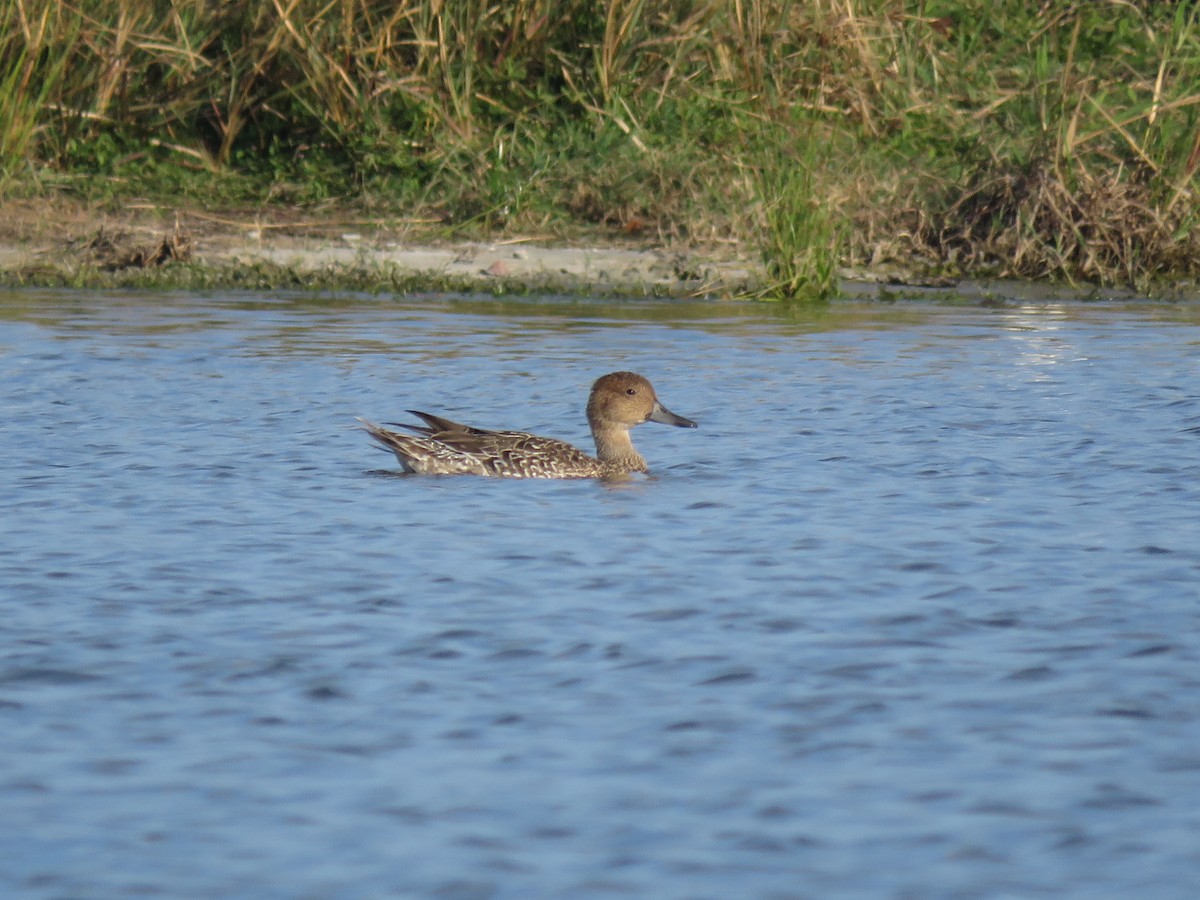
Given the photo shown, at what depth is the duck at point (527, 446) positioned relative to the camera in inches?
349

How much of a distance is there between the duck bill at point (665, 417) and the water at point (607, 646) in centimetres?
19

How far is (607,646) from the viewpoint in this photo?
19.0ft

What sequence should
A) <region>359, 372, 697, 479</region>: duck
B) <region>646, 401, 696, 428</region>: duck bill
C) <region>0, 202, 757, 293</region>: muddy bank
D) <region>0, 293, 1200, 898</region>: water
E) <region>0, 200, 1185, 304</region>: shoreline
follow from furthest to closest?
<region>0, 202, 757, 293</region>: muddy bank
<region>0, 200, 1185, 304</region>: shoreline
<region>646, 401, 696, 428</region>: duck bill
<region>359, 372, 697, 479</region>: duck
<region>0, 293, 1200, 898</region>: water

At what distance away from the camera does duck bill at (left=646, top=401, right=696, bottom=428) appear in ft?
31.2

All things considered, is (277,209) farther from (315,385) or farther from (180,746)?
(180,746)

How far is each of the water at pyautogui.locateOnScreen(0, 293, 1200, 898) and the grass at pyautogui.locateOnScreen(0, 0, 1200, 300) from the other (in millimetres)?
4379

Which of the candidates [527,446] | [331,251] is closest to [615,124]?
[331,251]

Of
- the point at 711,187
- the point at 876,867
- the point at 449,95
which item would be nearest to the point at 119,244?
the point at 449,95

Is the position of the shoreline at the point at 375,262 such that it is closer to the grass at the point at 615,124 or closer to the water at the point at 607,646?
the grass at the point at 615,124

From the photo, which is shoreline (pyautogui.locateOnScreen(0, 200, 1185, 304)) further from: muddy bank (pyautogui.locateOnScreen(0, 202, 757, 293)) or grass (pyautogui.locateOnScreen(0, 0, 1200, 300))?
grass (pyautogui.locateOnScreen(0, 0, 1200, 300))

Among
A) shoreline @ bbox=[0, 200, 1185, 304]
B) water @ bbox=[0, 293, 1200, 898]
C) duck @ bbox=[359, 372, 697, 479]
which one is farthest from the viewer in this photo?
shoreline @ bbox=[0, 200, 1185, 304]

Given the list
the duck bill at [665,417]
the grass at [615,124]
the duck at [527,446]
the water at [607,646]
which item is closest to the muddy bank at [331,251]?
the grass at [615,124]

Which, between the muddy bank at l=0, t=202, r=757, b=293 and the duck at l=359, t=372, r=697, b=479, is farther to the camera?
the muddy bank at l=0, t=202, r=757, b=293

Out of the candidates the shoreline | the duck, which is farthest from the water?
the shoreline
